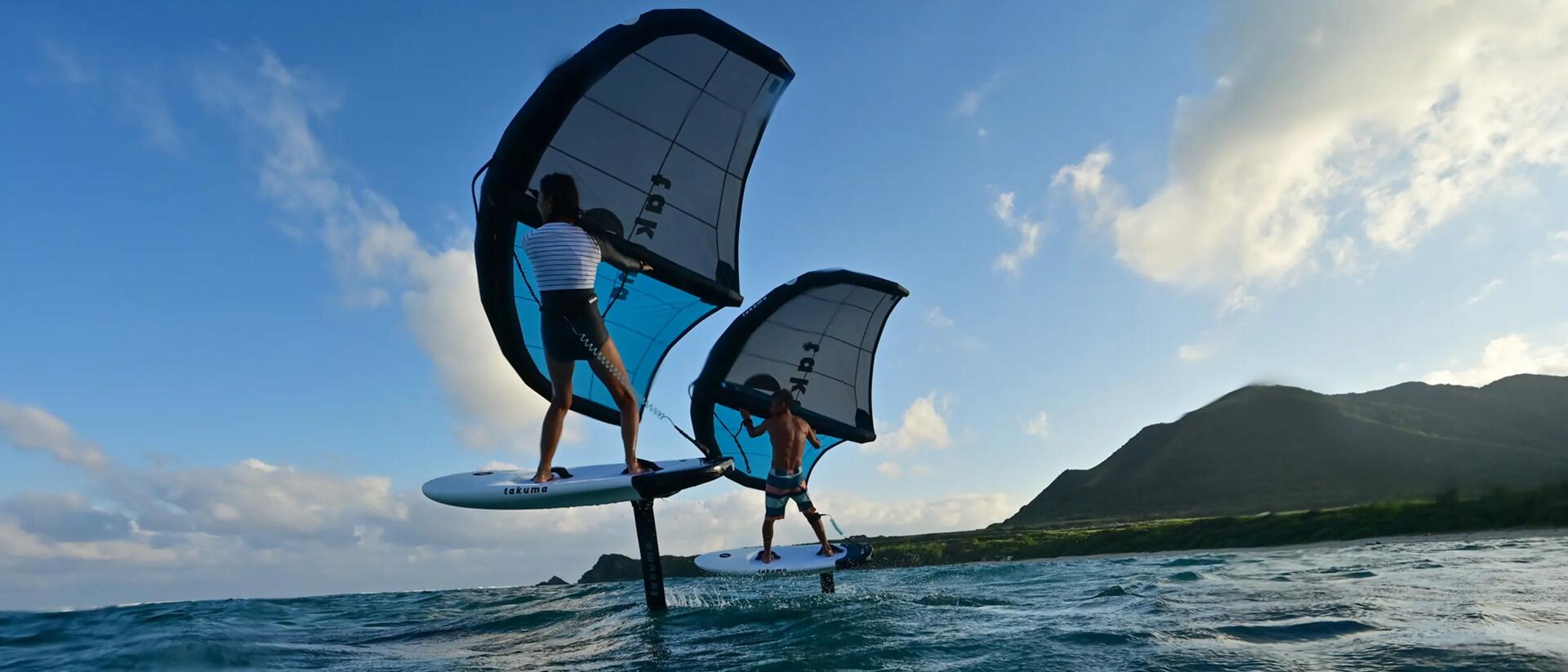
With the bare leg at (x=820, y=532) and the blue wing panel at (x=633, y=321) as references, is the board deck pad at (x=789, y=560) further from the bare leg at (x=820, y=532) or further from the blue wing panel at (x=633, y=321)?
the blue wing panel at (x=633, y=321)

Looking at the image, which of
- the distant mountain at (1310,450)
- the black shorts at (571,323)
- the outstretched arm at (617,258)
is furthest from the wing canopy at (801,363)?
the distant mountain at (1310,450)

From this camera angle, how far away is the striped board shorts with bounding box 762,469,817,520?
14878mm

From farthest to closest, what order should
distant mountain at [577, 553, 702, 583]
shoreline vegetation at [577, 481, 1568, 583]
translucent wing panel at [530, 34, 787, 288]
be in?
distant mountain at [577, 553, 702, 583], shoreline vegetation at [577, 481, 1568, 583], translucent wing panel at [530, 34, 787, 288]

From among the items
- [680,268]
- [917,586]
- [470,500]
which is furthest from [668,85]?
[917,586]

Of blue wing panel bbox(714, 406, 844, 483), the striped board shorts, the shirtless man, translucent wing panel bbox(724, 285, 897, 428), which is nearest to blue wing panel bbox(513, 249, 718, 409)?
the shirtless man

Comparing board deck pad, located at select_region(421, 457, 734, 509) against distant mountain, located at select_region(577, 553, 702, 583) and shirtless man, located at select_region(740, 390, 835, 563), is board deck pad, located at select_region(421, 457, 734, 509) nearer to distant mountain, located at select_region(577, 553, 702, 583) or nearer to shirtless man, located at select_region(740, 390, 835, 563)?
shirtless man, located at select_region(740, 390, 835, 563)

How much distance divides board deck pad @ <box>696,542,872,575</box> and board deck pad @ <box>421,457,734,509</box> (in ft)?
19.5

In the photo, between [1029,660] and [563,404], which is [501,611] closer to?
[563,404]

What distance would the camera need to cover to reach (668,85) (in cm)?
1122

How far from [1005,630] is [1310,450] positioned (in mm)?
98503

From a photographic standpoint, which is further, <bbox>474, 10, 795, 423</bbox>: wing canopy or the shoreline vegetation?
the shoreline vegetation

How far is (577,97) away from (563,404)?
429cm

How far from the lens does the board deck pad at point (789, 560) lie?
14.7m

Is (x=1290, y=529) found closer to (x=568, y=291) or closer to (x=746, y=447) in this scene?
(x=746, y=447)
